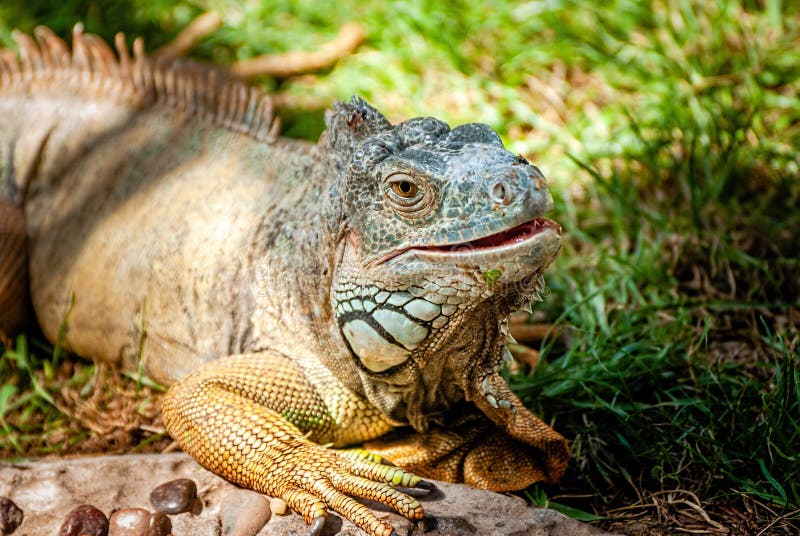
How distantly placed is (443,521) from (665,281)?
7.60ft

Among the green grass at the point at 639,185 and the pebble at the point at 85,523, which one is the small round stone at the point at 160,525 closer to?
the pebble at the point at 85,523

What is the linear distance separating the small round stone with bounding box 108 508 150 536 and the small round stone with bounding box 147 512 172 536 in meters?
0.03

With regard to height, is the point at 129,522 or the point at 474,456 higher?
the point at 129,522

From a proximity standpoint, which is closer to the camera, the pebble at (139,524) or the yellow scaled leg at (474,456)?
the pebble at (139,524)

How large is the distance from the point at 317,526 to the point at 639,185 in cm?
364

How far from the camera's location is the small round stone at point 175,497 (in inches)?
126

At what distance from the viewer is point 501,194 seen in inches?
110

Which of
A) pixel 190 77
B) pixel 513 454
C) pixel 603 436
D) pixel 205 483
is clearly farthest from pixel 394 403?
pixel 190 77

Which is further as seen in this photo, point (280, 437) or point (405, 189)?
point (280, 437)

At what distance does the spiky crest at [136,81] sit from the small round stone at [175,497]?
1849mm

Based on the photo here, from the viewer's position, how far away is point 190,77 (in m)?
4.73

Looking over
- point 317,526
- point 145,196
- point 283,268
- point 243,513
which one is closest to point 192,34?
point 145,196

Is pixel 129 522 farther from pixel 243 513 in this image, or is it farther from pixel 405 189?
pixel 405 189

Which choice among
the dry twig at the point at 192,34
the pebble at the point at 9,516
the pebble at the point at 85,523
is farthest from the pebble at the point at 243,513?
the dry twig at the point at 192,34
